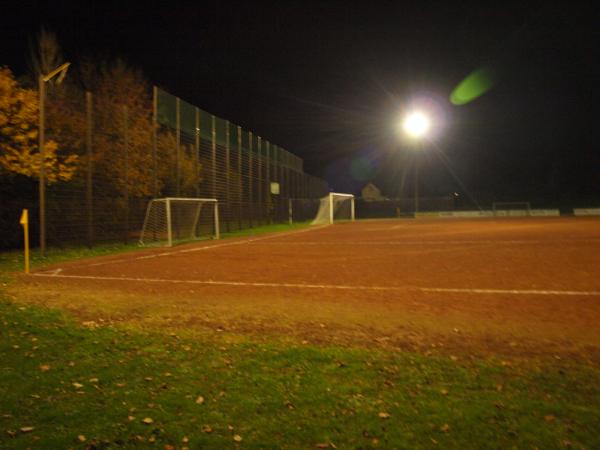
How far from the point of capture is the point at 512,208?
55.9 meters

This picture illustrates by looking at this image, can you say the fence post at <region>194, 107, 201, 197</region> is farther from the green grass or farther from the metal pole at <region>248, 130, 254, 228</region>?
the green grass

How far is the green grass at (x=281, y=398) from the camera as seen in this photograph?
124 inches

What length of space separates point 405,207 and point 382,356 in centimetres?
5279

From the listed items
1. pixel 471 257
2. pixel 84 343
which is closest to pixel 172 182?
pixel 471 257

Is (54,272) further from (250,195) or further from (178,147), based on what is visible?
(250,195)

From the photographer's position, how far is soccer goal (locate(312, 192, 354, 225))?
4078cm

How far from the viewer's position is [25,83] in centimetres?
1950

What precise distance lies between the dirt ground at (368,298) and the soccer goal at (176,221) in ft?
23.0

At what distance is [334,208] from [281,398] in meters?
42.5

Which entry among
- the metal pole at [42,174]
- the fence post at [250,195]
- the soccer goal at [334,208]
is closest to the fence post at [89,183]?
the metal pole at [42,174]

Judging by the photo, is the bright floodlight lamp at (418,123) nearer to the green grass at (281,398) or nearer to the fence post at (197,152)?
the fence post at (197,152)

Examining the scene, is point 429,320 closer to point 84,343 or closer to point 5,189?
point 84,343

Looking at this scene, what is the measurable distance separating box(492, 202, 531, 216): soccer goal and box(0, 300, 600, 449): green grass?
4940cm

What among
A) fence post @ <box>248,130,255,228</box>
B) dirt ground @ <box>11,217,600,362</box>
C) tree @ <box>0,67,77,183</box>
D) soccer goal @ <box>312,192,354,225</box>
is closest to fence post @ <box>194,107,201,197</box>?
fence post @ <box>248,130,255,228</box>
